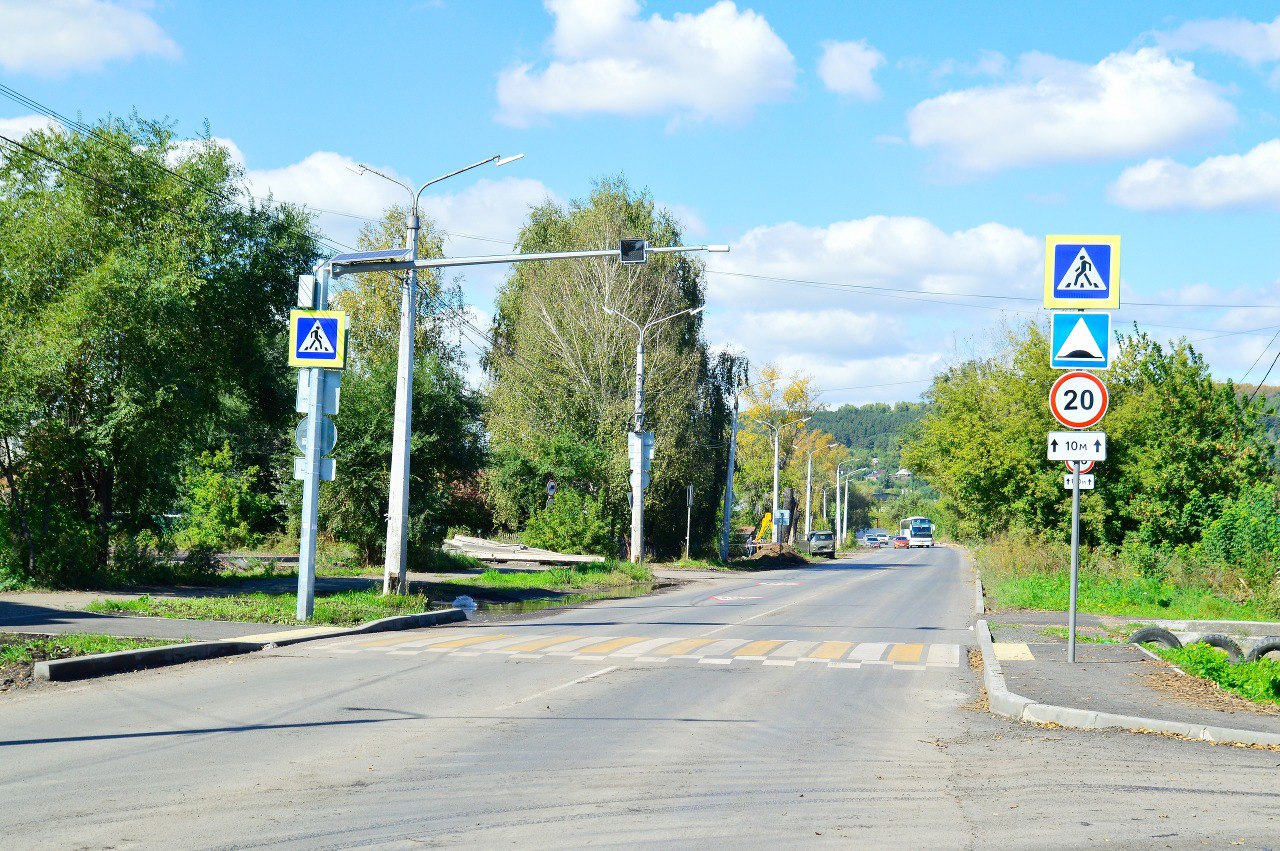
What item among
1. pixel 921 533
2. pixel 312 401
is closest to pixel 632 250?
pixel 312 401

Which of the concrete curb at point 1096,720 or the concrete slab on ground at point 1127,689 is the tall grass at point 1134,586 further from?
the concrete curb at point 1096,720

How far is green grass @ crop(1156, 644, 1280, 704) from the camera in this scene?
11.6m

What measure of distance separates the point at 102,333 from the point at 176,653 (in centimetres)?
971

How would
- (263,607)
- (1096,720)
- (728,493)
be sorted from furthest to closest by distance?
(728,493)
(263,607)
(1096,720)

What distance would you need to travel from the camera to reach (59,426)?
20.9 meters

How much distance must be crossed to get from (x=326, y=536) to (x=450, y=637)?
64.8 ft

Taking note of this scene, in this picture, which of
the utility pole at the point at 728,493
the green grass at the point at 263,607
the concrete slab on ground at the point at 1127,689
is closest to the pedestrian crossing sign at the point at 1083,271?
the concrete slab on ground at the point at 1127,689

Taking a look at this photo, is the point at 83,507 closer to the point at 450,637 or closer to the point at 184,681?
the point at 450,637

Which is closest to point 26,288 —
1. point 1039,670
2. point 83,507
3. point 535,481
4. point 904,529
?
point 83,507

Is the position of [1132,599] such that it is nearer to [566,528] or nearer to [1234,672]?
[1234,672]

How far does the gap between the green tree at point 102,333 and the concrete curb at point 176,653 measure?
722 centimetres

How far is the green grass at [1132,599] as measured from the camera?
23.6 meters

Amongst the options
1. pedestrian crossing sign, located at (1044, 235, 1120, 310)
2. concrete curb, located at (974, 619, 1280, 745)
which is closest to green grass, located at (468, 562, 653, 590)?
pedestrian crossing sign, located at (1044, 235, 1120, 310)

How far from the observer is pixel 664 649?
16.2 meters
